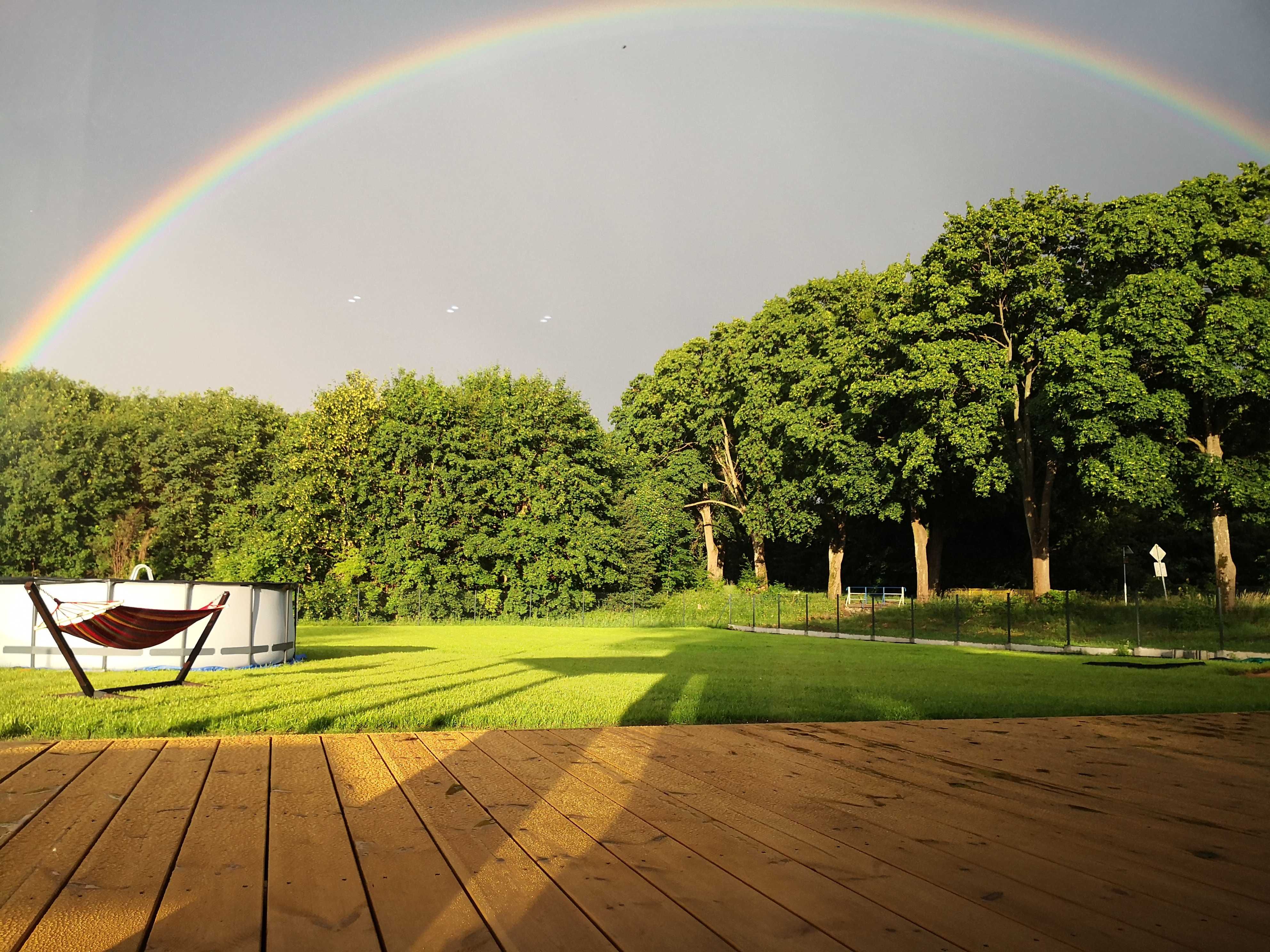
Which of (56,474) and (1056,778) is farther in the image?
(56,474)

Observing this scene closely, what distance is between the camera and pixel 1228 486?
81.9 ft

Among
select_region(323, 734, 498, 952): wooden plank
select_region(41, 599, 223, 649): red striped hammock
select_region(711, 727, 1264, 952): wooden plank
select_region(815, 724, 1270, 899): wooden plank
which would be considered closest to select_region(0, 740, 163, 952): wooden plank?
select_region(323, 734, 498, 952): wooden plank

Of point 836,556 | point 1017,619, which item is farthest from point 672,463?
point 1017,619

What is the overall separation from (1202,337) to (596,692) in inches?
961

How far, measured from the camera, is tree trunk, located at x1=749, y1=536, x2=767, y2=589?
43.5 metres

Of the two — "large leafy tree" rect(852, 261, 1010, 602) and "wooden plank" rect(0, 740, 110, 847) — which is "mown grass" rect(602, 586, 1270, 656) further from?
"wooden plank" rect(0, 740, 110, 847)

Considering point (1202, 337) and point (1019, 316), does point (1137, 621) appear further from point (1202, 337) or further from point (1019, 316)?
point (1019, 316)

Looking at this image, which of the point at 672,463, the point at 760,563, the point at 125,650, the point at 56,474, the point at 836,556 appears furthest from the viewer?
the point at 760,563

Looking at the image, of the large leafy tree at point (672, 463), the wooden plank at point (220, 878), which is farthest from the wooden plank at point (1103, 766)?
the large leafy tree at point (672, 463)

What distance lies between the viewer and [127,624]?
820 centimetres

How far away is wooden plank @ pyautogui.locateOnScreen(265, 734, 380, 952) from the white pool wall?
28.8ft

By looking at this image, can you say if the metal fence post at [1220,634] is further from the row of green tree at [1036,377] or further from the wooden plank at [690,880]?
→ the wooden plank at [690,880]

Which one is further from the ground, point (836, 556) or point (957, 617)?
point (836, 556)

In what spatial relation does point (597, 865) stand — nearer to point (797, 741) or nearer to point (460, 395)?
point (797, 741)
